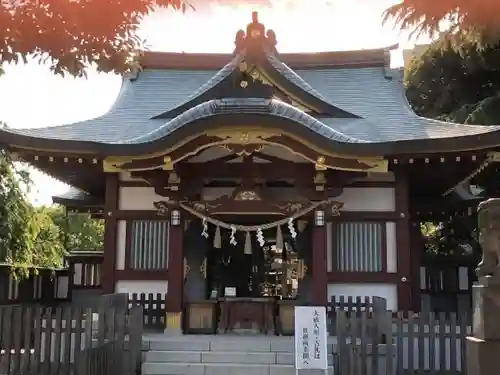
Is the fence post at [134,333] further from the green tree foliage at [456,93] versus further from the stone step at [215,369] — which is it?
the green tree foliage at [456,93]

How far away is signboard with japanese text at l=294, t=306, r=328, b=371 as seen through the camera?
7.55 metres

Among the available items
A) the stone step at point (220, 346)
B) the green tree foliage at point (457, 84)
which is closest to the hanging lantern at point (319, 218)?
the stone step at point (220, 346)

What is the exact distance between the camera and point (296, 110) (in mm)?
10547

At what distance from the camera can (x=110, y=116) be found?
13.7 meters

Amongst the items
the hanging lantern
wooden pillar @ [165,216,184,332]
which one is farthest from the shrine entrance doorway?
the hanging lantern

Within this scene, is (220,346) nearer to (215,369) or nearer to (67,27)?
(215,369)

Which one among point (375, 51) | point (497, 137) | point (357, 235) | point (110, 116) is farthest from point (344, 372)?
point (375, 51)

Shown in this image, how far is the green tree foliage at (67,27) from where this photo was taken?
251 inches

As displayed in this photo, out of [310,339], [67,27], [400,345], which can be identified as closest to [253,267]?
[400,345]

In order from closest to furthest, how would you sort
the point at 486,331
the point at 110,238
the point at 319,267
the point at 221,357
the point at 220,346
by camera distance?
the point at 486,331, the point at 221,357, the point at 220,346, the point at 319,267, the point at 110,238

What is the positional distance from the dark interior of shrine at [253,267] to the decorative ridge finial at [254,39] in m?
3.43

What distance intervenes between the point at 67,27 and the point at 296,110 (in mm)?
4826

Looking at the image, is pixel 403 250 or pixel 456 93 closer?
pixel 403 250

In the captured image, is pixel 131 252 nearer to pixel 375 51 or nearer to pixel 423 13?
pixel 423 13
